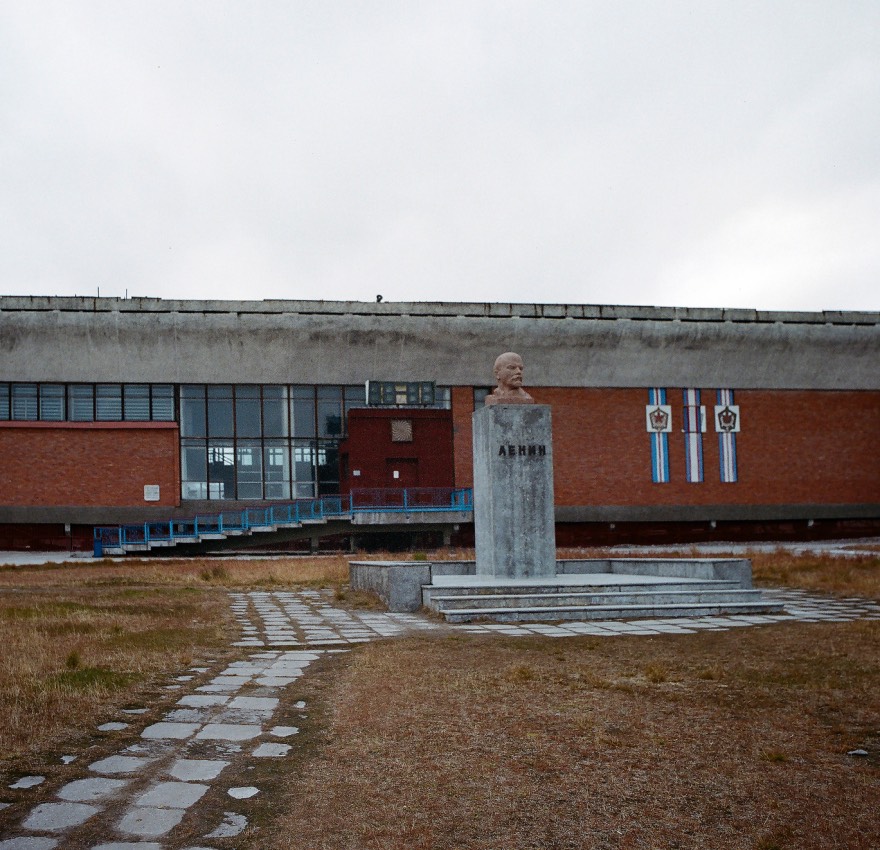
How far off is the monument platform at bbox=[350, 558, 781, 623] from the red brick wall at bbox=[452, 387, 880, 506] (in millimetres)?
23516

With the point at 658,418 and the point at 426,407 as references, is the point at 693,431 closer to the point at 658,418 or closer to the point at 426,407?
the point at 658,418

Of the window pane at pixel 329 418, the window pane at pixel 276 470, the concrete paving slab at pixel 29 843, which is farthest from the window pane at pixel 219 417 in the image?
the concrete paving slab at pixel 29 843

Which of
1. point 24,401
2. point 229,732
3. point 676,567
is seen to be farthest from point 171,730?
point 24,401

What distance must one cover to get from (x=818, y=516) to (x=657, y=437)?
25.7ft

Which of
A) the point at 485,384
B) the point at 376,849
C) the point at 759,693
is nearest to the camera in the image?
the point at 376,849

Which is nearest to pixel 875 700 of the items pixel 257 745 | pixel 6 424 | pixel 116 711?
pixel 257 745

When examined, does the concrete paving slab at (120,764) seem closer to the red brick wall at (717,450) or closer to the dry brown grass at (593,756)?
the dry brown grass at (593,756)

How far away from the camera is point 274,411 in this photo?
127 feet

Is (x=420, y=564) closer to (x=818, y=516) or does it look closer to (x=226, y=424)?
(x=226, y=424)

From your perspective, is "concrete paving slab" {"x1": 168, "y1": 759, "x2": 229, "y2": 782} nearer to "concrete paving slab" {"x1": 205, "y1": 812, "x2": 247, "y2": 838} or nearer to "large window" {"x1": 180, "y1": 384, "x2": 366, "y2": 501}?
"concrete paving slab" {"x1": 205, "y1": 812, "x2": 247, "y2": 838}

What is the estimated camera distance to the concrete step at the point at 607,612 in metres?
→ 12.1

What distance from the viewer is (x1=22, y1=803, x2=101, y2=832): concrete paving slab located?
4055mm

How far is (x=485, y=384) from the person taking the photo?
39.1 m

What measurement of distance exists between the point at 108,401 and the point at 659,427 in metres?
22.3
